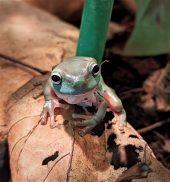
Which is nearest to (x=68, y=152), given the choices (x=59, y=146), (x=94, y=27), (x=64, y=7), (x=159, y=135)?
(x=59, y=146)

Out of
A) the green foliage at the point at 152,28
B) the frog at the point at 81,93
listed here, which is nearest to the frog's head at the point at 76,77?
the frog at the point at 81,93

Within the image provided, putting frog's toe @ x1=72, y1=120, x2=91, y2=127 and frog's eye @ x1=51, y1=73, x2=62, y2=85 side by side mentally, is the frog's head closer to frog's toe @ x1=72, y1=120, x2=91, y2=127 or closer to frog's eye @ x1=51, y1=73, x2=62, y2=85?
frog's eye @ x1=51, y1=73, x2=62, y2=85

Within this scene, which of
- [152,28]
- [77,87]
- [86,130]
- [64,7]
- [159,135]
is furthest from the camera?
[64,7]

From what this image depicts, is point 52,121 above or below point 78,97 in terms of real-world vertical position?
below

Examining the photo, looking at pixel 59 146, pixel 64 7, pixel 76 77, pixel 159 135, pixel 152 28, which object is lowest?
pixel 159 135

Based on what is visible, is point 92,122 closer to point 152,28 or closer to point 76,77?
point 76,77

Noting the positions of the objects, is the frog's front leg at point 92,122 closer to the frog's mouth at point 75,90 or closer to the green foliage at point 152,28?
the frog's mouth at point 75,90
